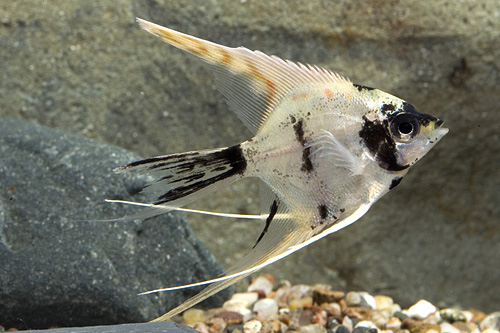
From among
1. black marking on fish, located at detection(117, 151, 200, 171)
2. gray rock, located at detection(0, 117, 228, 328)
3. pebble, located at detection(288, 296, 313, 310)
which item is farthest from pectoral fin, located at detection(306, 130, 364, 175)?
pebble, located at detection(288, 296, 313, 310)

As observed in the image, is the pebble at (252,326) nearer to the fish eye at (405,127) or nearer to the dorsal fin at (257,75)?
the dorsal fin at (257,75)

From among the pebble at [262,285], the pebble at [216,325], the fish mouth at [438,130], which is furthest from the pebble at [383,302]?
the fish mouth at [438,130]

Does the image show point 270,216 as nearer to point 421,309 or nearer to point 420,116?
point 420,116

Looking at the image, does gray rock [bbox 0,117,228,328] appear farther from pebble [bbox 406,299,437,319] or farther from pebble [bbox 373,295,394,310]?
pebble [bbox 406,299,437,319]

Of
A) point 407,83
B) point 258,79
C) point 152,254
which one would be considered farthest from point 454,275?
point 258,79

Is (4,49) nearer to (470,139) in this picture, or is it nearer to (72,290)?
(72,290)
